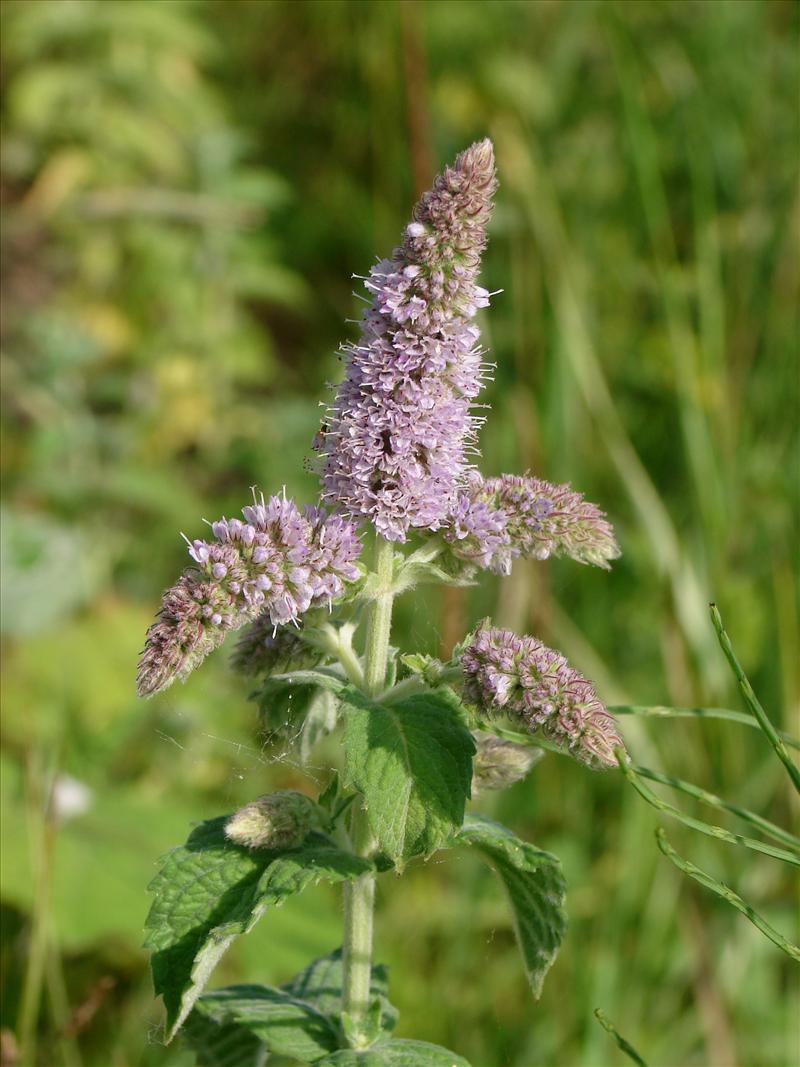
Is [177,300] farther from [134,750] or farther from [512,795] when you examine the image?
[512,795]

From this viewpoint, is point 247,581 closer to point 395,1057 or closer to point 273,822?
point 273,822

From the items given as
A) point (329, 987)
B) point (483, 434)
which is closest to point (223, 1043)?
point (329, 987)

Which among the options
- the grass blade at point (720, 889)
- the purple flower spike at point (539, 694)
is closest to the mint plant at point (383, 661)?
the purple flower spike at point (539, 694)

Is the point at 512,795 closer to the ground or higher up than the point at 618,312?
closer to the ground

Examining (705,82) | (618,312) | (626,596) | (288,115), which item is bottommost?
(626,596)

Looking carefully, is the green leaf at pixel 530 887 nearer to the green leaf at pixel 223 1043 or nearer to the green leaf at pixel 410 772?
the green leaf at pixel 410 772

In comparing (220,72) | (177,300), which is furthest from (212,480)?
(220,72)
